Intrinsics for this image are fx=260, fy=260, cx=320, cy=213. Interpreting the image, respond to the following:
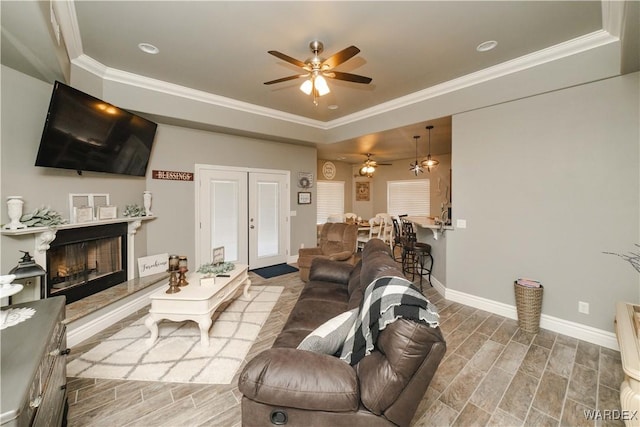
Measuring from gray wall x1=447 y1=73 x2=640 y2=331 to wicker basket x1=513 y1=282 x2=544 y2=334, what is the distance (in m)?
0.20

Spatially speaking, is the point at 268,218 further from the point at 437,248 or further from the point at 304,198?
the point at 437,248

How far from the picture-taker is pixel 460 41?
263cm

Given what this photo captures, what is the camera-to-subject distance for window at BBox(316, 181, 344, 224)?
27.6 feet

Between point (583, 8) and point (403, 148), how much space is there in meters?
4.32

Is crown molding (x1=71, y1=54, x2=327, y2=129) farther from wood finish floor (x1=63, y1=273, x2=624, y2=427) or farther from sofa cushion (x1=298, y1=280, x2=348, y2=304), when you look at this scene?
sofa cushion (x1=298, y1=280, x2=348, y2=304)

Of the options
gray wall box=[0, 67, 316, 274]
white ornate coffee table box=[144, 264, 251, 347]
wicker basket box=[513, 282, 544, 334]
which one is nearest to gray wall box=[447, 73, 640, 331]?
wicker basket box=[513, 282, 544, 334]

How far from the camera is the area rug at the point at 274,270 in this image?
191 inches

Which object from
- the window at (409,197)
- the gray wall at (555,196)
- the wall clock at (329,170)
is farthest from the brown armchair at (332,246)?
the window at (409,197)

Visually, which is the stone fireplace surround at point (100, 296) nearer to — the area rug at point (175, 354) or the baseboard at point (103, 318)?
the baseboard at point (103, 318)

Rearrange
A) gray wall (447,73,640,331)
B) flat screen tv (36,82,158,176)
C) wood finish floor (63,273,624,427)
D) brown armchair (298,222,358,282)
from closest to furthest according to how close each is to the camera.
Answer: wood finish floor (63,273,624,427), flat screen tv (36,82,158,176), gray wall (447,73,640,331), brown armchair (298,222,358,282)

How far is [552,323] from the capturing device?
2873 mm

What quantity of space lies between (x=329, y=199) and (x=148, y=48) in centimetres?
634

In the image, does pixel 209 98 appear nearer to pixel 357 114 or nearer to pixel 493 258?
pixel 357 114

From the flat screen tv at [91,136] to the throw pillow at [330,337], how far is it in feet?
9.58
